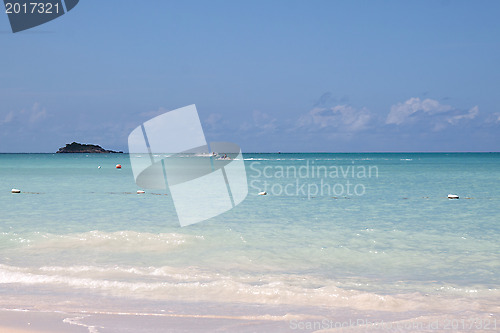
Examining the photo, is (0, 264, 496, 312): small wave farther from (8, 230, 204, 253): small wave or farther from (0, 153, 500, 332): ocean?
(8, 230, 204, 253): small wave

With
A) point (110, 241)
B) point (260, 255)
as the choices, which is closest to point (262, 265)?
point (260, 255)

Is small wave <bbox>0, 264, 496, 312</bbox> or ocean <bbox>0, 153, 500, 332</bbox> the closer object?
ocean <bbox>0, 153, 500, 332</bbox>

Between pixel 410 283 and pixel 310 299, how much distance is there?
7.88 ft

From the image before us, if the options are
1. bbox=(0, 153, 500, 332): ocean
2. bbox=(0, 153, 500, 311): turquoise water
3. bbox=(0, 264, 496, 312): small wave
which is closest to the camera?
bbox=(0, 153, 500, 332): ocean

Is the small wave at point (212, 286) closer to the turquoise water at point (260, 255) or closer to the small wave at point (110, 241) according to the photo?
the turquoise water at point (260, 255)

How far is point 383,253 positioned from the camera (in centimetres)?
1177

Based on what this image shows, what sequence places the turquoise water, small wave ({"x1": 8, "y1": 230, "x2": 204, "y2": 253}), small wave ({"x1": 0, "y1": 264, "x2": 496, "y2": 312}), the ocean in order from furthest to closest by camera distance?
small wave ({"x1": 8, "y1": 230, "x2": 204, "y2": 253}) → the turquoise water → small wave ({"x1": 0, "y1": 264, "x2": 496, "y2": 312}) → the ocean

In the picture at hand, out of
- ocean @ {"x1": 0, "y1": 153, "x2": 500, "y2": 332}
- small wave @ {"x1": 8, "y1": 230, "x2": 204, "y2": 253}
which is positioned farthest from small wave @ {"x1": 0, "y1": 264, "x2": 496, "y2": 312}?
small wave @ {"x1": 8, "y1": 230, "x2": 204, "y2": 253}

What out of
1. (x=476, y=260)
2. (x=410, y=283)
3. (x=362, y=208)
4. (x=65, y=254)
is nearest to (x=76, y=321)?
(x=65, y=254)

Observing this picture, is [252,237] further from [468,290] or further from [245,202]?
[245,202]

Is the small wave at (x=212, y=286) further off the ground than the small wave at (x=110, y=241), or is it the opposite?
the small wave at (x=212, y=286)

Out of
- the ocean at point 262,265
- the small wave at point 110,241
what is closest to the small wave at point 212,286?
the ocean at point 262,265

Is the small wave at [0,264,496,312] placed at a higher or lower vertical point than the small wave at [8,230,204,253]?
higher

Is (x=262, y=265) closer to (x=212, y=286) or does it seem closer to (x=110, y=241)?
(x=212, y=286)
